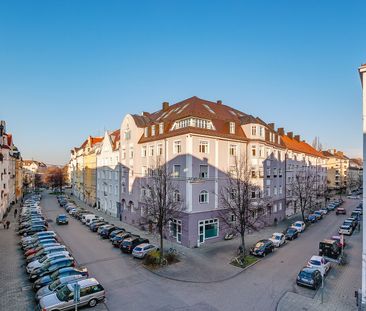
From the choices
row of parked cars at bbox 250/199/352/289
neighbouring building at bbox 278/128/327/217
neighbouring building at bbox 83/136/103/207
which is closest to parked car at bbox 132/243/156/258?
row of parked cars at bbox 250/199/352/289

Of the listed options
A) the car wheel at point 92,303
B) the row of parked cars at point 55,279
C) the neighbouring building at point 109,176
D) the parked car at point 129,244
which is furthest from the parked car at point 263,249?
the neighbouring building at point 109,176

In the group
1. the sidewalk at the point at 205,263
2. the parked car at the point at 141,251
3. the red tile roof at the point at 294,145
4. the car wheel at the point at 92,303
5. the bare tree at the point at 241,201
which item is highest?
the red tile roof at the point at 294,145

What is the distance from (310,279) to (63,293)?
1445 centimetres

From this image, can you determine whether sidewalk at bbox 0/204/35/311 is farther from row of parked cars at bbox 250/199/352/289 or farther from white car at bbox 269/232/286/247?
white car at bbox 269/232/286/247

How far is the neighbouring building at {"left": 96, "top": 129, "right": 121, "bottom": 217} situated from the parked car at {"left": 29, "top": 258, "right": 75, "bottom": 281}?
21.0 metres

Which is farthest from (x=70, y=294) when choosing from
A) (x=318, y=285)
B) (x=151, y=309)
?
(x=318, y=285)

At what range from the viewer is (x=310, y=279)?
51.5 feet

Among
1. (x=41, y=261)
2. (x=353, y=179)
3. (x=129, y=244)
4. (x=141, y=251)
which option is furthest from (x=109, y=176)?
(x=353, y=179)

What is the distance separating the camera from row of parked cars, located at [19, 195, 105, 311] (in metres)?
12.9

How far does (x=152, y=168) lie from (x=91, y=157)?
→ 2836 centimetres

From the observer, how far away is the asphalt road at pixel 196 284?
13867 millimetres

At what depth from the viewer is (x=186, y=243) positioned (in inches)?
959

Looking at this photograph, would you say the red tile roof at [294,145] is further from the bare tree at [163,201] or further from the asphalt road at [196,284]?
the bare tree at [163,201]

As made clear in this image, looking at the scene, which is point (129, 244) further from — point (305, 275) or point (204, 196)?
point (305, 275)
